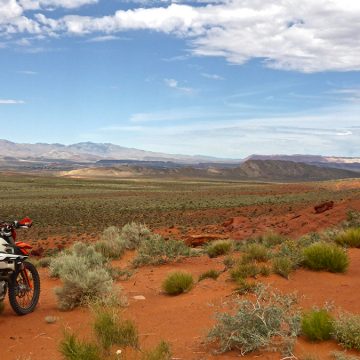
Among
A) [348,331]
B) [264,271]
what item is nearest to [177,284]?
[264,271]

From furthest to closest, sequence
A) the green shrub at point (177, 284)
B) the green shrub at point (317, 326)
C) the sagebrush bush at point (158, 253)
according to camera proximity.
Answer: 1. the sagebrush bush at point (158, 253)
2. the green shrub at point (177, 284)
3. the green shrub at point (317, 326)

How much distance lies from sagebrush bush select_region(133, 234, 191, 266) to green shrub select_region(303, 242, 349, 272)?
5.27m

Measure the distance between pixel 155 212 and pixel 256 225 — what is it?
58.1 feet

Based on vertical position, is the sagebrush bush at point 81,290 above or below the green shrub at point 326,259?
below

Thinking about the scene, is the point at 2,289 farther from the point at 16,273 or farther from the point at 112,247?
the point at 112,247

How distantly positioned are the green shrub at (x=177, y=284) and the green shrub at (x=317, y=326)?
3.61 metres

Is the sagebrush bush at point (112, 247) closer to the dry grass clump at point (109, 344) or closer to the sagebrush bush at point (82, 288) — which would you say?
the sagebrush bush at point (82, 288)

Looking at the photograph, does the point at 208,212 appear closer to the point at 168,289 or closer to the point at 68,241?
the point at 68,241

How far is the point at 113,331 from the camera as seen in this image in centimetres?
571

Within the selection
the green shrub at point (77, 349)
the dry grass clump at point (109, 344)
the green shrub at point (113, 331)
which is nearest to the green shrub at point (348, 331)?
the dry grass clump at point (109, 344)

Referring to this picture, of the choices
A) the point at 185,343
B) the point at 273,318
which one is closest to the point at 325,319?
the point at 273,318

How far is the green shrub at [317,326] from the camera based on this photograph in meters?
5.75

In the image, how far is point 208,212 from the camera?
39750 millimetres

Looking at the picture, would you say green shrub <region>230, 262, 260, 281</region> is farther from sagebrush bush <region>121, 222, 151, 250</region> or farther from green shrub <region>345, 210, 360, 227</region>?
green shrub <region>345, 210, 360, 227</region>
